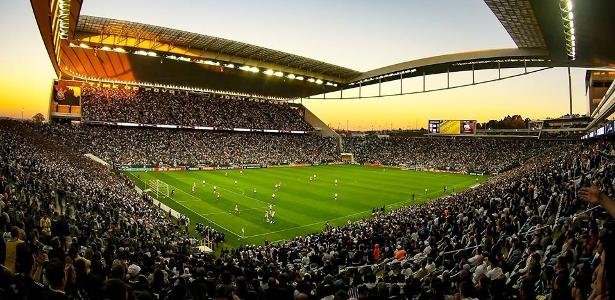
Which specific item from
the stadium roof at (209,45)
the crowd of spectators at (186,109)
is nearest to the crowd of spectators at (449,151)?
the crowd of spectators at (186,109)

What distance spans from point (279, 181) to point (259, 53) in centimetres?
1697

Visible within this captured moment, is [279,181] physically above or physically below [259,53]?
below

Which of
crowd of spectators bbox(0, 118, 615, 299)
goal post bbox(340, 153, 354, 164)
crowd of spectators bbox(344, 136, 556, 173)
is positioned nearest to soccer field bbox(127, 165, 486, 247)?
crowd of spectators bbox(0, 118, 615, 299)

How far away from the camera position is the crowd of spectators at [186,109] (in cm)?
6975

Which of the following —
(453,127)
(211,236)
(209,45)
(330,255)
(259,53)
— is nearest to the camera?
(330,255)

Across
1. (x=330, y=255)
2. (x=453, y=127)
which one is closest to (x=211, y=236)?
(x=330, y=255)

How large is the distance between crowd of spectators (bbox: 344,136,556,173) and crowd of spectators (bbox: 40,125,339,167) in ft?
24.7

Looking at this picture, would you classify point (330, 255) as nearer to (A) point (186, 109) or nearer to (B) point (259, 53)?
(B) point (259, 53)

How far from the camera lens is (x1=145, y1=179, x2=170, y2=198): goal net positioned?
1549 inches

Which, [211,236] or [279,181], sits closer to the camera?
[211,236]

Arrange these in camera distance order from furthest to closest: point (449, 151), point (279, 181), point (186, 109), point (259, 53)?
point (449, 151) < point (186, 109) < point (259, 53) < point (279, 181)

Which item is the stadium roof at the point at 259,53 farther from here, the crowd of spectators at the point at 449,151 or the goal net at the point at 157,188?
the crowd of spectators at the point at 449,151

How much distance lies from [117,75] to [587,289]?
7340cm

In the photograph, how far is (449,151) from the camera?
78.8 metres
